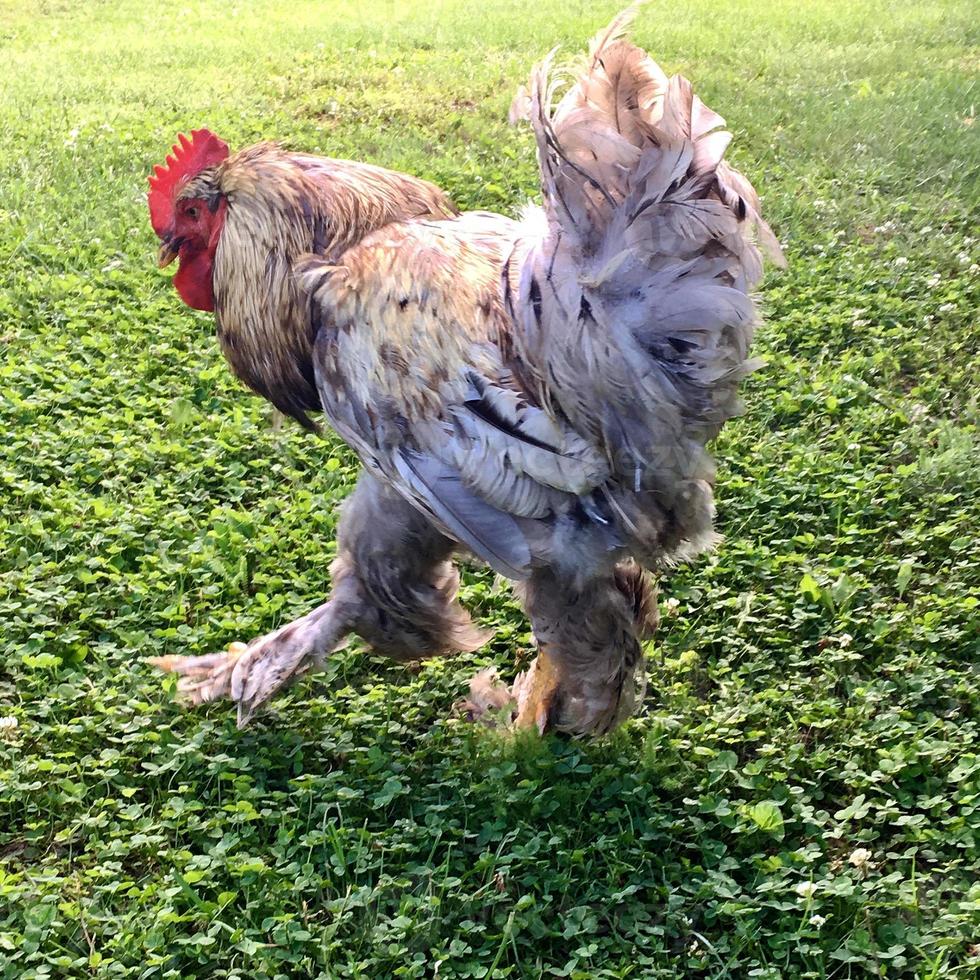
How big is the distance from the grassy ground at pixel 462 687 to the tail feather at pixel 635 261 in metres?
1.31

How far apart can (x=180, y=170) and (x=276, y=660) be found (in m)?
1.71

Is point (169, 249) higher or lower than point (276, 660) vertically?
higher

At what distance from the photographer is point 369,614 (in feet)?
11.9

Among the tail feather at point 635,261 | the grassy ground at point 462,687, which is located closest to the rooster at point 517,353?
the tail feather at point 635,261

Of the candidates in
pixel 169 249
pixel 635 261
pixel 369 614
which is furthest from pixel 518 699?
pixel 169 249

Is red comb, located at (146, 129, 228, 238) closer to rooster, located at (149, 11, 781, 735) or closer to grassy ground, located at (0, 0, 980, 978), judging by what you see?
rooster, located at (149, 11, 781, 735)

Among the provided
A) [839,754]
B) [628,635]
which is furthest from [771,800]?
[628,635]

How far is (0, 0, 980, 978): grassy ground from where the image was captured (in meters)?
3.10

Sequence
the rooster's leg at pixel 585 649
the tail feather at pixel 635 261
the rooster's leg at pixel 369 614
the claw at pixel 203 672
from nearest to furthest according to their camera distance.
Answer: the tail feather at pixel 635 261
the rooster's leg at pixel 585 649
the rooster's leg at pixel 369 614
the claw at pixel 203 672

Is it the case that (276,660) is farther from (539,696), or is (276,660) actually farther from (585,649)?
(585,649)

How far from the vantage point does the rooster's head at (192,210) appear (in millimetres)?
3561

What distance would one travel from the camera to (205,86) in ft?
32.1

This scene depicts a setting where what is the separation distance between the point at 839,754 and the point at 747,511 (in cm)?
144

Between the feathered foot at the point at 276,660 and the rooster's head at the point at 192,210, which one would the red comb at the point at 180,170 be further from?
the feathered foot at the point at 276,660
